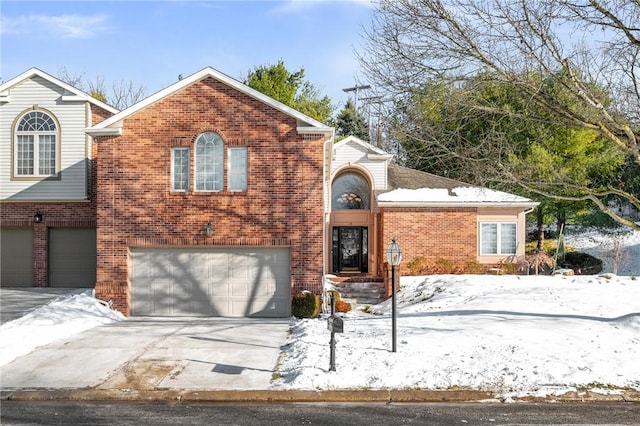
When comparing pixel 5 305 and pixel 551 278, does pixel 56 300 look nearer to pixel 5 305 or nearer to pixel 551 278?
pixel 5 305

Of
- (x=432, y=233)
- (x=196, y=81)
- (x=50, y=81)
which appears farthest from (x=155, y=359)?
(x=432, y=233)

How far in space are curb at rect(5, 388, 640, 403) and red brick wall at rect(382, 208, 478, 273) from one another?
544 inches

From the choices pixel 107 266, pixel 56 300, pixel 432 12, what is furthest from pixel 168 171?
pixel 432 12

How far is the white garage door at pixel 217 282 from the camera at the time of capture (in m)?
18.3

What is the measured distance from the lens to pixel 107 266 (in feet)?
59.8

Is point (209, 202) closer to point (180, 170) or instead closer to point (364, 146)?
point (180, 170)

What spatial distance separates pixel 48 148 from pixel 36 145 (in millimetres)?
407

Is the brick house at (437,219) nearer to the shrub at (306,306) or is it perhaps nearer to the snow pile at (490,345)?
the shrub at (306,306)

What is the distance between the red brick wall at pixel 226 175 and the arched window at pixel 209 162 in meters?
0.24

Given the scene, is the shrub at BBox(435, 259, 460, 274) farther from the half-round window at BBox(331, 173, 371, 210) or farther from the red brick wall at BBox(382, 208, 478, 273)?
the half-round window at BBox(331, 173, 371, 210)

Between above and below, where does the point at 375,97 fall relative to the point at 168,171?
above

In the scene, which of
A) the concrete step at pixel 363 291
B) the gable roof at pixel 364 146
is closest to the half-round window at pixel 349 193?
the gable roof at pixel 364 146

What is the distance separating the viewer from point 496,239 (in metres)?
24.5

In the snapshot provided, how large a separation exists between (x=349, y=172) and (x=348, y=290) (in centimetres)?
686
